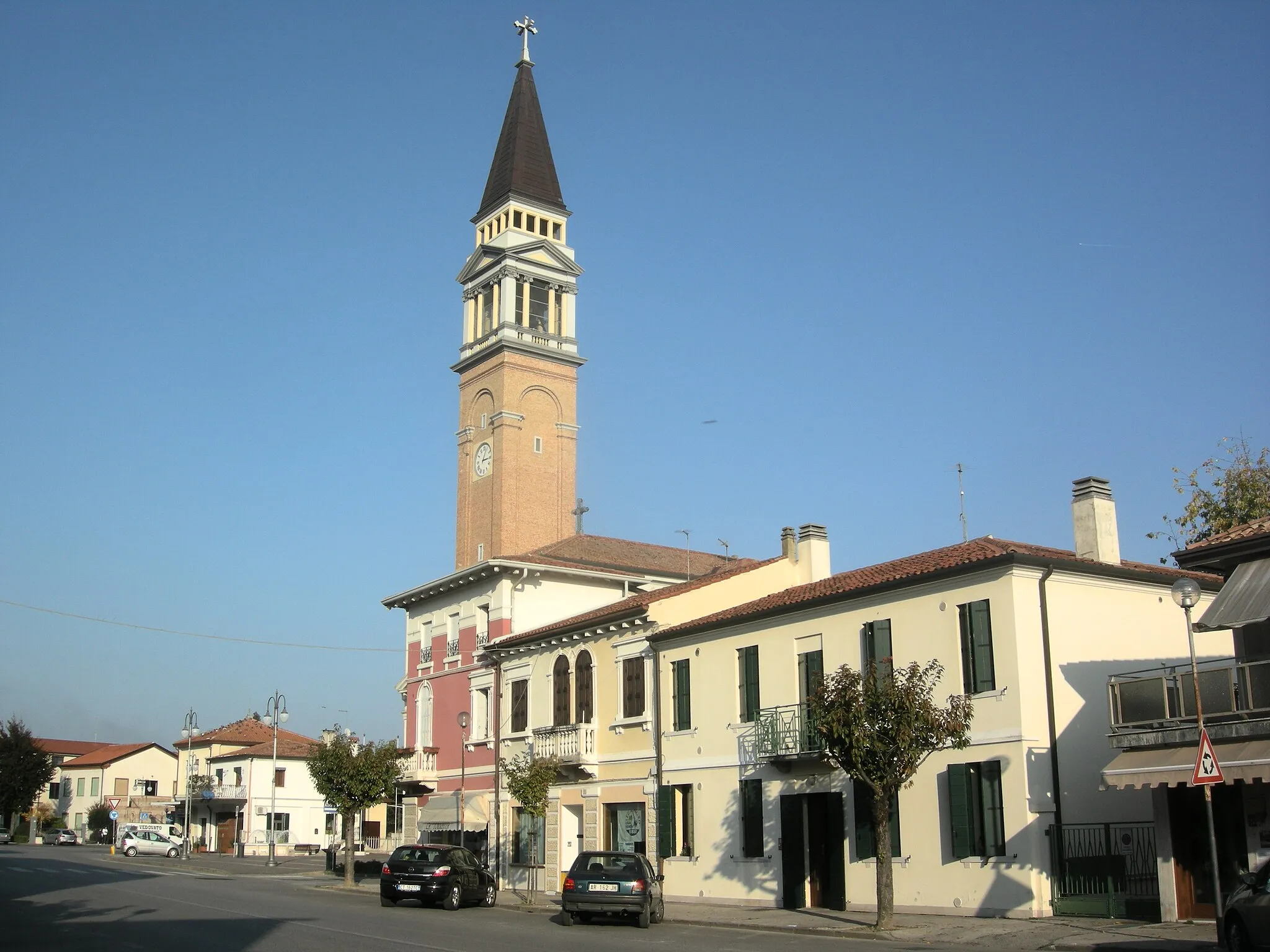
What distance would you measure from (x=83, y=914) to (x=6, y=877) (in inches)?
680

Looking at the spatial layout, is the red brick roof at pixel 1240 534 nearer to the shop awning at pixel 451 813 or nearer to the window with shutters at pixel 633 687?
the window with shutters at pixel 633 687

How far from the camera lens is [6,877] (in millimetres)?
37531

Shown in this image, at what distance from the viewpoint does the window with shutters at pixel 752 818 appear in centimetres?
2788

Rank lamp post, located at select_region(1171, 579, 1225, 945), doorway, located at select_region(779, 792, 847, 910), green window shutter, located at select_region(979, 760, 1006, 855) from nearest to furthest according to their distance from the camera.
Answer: lamp post, located at select_region(1171, 579, 1225, 945) < green window shutter, located at select_region(979, 760, 1006, 855) < doorway, located at select_region(779, 792, 847, 910)

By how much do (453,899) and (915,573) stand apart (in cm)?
1294

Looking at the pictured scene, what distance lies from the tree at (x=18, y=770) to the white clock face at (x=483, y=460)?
6173 cm

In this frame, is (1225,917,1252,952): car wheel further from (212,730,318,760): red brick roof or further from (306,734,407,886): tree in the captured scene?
(212,730,318,760): red brick roof

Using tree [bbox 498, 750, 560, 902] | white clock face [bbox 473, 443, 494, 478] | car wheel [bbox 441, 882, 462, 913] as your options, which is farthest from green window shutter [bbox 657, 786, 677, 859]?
white clock face [bbox 473, 443, 494, 478]

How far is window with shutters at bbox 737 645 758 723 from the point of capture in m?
28.5

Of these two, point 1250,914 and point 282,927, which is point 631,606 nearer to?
point 282,927

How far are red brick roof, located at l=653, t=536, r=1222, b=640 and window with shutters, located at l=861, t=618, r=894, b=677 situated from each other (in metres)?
0.77

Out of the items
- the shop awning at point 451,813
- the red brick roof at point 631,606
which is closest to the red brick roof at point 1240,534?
the red brick roof at point 631,606

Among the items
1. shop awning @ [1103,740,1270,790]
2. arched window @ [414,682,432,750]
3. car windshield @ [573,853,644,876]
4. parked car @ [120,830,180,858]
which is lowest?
parked car @ [120,830,180,858]

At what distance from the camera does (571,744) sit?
3409cm
